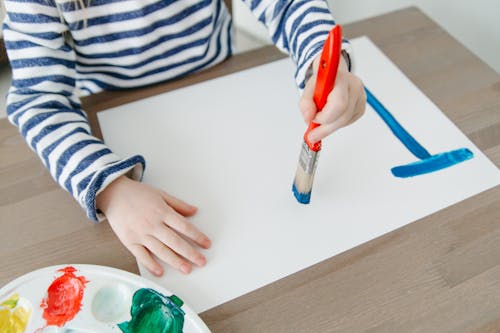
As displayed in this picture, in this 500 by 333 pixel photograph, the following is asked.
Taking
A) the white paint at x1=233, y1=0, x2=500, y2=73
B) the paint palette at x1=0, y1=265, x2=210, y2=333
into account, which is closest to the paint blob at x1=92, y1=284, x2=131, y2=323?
the paint palette at x1=0, y1=265, x2=210, y2=333

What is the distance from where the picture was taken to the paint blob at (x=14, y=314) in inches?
14.0

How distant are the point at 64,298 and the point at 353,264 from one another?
0.25 metres

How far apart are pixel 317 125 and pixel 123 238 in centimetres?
21

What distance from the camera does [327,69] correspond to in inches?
13.4

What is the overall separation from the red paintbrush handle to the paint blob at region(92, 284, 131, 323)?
209 mm

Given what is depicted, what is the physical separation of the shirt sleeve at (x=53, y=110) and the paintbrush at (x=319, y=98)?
166 mm

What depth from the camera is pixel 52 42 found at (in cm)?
48

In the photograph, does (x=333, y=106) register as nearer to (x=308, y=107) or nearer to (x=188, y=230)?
(x=308, y=107)

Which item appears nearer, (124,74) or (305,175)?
(305,175)

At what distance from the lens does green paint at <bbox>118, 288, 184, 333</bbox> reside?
1.18ft

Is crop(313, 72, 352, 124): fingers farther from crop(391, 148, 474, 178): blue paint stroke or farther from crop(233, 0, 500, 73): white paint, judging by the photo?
crop(233, 0, 500, 73): white paint

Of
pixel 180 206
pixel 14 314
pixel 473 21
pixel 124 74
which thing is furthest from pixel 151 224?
pixel 473 21

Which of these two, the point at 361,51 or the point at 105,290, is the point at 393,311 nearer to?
the point at 105,290

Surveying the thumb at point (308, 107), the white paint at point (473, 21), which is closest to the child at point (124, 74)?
the thumb at point (308, 107)
